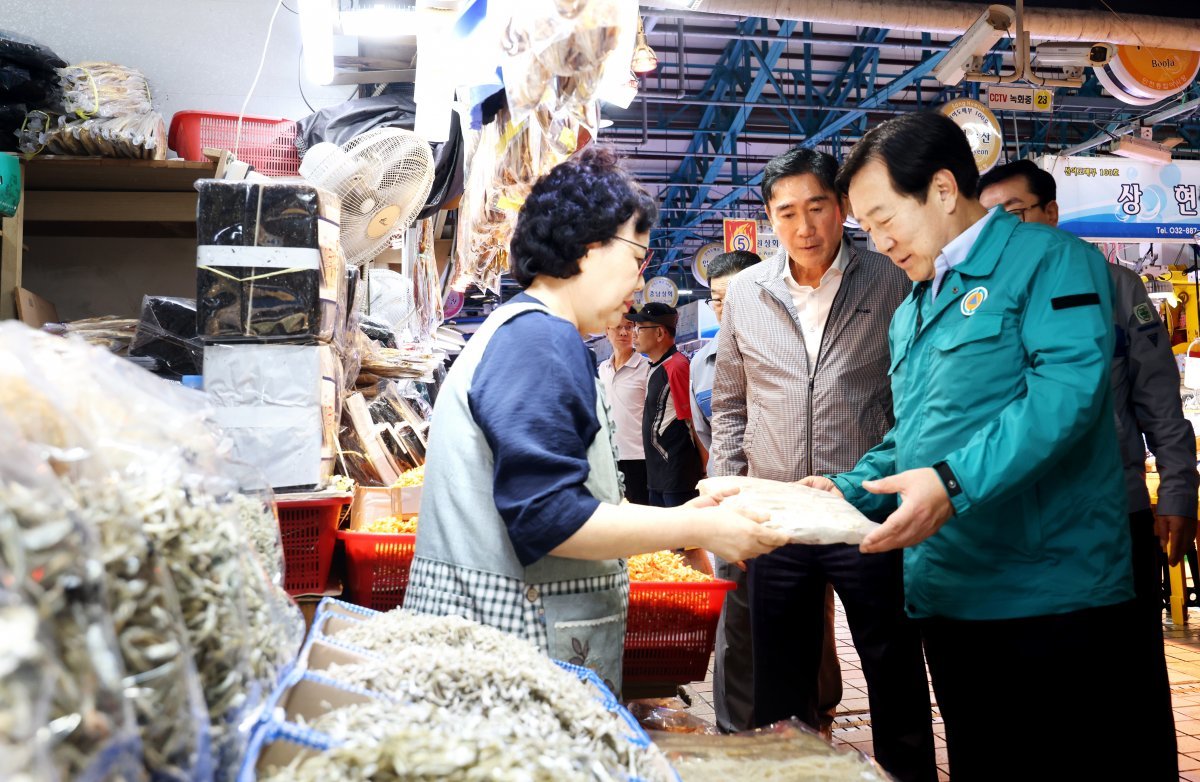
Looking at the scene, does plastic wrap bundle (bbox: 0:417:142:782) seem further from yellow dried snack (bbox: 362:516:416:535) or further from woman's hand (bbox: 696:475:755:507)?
yellow dried snack (bbox: 362:516:416:535)

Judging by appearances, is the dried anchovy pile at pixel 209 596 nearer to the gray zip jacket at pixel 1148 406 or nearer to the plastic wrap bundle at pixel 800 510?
the plastic wrap bundle at pixel 800 510

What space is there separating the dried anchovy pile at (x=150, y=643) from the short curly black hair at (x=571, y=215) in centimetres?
123

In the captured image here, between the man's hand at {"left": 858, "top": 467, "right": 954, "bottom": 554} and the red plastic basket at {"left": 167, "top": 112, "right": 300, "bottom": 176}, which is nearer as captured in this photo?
the man's hand at {"left": 858, "top": 467, "right": 954, "bottom": 554}

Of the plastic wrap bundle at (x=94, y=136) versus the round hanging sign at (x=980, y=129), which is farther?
the round hanging sign at (x=980, y=129)

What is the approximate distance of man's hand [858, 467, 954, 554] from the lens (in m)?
1.76

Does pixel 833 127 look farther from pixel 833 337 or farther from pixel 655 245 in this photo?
pixel 833 337

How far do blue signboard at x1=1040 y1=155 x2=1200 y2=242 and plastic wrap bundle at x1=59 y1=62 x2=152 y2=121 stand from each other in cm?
764

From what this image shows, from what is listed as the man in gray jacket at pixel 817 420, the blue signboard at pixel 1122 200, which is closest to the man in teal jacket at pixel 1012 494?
the man in gray jacket at pixel 817 420

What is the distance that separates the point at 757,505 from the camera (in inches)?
74.3

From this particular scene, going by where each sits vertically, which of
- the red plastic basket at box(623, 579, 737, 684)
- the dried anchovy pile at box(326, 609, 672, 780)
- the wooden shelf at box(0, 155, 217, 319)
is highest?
the wooden shelf at box(0, 155, 217, 319)

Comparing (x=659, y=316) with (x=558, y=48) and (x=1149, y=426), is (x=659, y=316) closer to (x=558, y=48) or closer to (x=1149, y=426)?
(x=1149, y=426)

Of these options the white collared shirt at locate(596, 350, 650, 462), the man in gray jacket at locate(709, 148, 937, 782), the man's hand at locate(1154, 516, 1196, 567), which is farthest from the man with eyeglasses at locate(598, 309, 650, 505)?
the man's hand at locate(1154, 516, 1196, 567)

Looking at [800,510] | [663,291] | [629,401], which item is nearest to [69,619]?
[800,510]

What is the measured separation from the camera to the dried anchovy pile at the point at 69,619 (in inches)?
18.9
